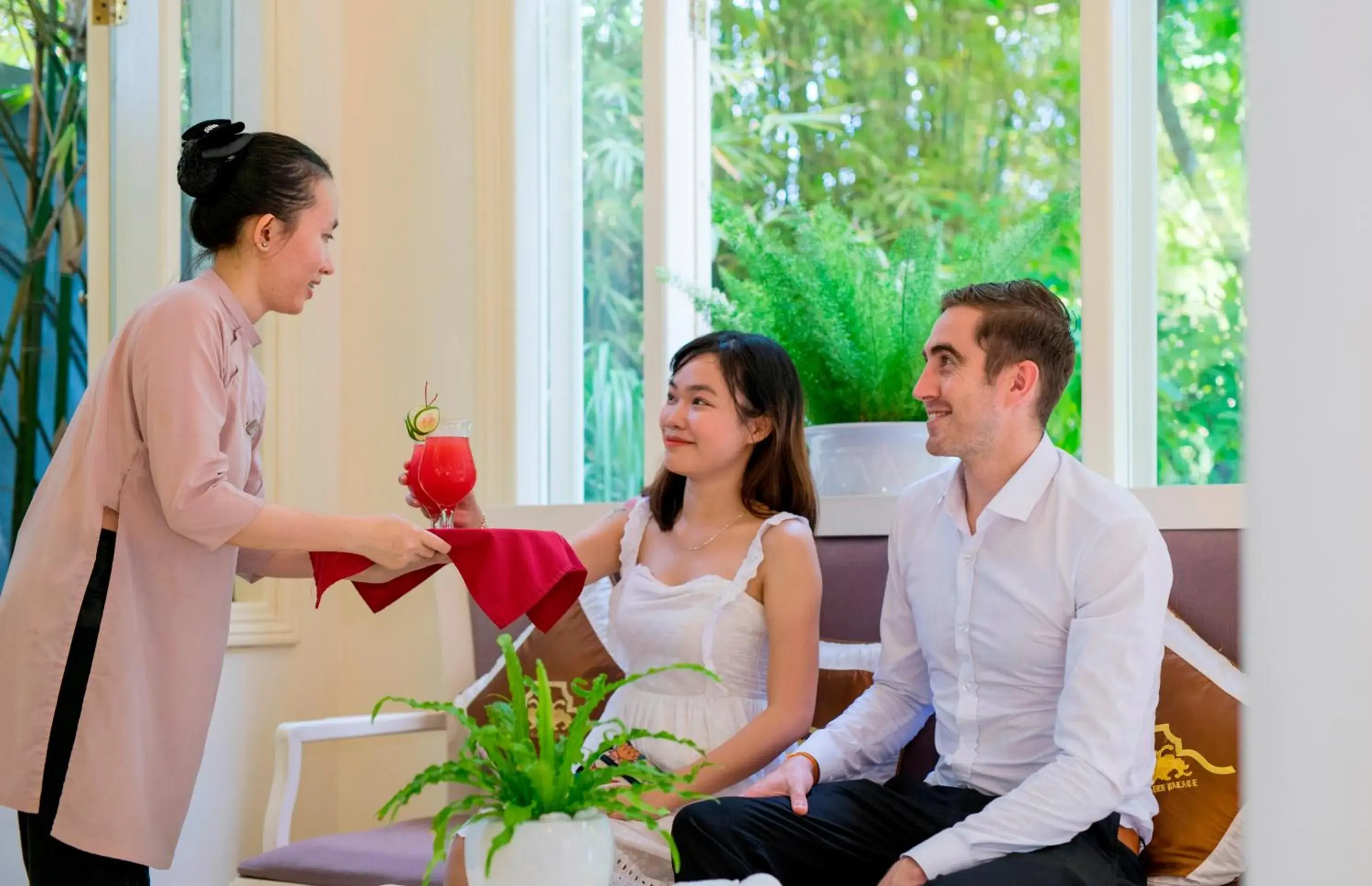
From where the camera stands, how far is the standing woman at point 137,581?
75.5 inches

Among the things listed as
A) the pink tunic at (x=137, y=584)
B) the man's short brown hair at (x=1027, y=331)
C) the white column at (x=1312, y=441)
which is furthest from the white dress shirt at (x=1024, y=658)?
the white column at (x=1312, y=441)

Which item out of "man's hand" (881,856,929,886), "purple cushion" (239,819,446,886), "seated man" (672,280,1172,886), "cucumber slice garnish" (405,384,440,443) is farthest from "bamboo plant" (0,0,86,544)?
"man's hand" (881,856,929,886)

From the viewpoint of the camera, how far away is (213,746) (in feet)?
10.6

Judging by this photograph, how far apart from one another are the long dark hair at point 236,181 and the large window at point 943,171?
3.82 ft

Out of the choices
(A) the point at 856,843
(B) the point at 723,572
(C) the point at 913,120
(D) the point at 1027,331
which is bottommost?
(A) the point at 856,843

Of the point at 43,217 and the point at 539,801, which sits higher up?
the point at 43,217

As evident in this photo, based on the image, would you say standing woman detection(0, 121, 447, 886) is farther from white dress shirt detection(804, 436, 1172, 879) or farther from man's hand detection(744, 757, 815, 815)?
white dress shirt detection(804, 436, 1172, 879)

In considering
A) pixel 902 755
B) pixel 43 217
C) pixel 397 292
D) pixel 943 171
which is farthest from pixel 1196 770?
pixel 43 217

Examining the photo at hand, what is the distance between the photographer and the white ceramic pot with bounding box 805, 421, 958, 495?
2.79m

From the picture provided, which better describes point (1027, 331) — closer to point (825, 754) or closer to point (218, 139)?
point (825, 754)

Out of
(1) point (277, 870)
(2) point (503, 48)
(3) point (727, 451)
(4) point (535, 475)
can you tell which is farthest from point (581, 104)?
(1) point (277, 870)

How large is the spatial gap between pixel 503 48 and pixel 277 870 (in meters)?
2.02

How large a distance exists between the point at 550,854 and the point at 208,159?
4.04 ft

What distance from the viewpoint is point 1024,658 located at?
82.4 inches
